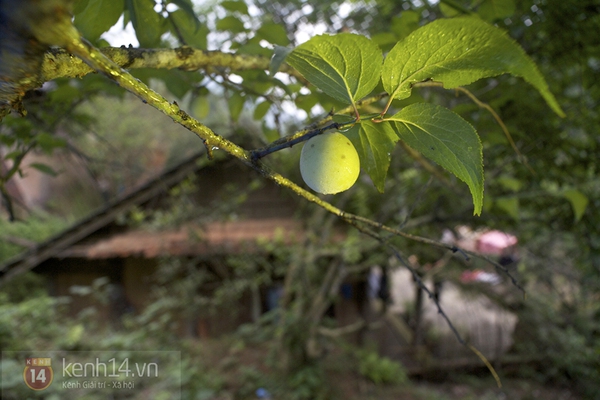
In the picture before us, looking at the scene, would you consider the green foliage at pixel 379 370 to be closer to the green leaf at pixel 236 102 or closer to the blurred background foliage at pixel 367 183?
the blurred background foliage at pixel 367 183

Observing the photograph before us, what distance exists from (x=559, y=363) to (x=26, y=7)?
7837 millimetres

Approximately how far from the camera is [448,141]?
49 centimetres

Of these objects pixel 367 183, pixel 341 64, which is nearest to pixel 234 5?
pixel 341 64

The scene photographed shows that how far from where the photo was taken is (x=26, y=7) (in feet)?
1.16

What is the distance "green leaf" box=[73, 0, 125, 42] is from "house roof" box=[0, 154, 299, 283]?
3.99 m

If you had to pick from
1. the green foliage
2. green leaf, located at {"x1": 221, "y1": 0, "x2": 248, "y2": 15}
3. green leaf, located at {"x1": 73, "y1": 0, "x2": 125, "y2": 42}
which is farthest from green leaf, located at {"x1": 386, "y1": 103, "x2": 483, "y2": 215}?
the green foliage

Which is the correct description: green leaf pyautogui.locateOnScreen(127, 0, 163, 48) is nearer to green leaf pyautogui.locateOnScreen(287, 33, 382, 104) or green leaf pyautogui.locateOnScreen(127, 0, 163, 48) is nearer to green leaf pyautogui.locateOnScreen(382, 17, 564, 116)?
green leaf pyautogui.locateOnScreen(287, 33, 382, 104)

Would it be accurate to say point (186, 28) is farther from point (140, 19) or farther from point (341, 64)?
point (341, 64)

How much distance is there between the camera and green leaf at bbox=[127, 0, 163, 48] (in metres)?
0.76

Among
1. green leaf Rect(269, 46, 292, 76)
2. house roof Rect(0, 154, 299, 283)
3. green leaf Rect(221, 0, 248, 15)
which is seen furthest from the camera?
house roof Rect(0, 154, 299, 283)

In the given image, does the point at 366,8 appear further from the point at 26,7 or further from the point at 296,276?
the point at 26,7

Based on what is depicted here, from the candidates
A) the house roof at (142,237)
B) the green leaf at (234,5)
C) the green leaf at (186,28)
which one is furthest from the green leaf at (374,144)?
A: the house roof at (142,237)

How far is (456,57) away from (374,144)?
0.17m

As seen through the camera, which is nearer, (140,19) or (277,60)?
(277,60)
